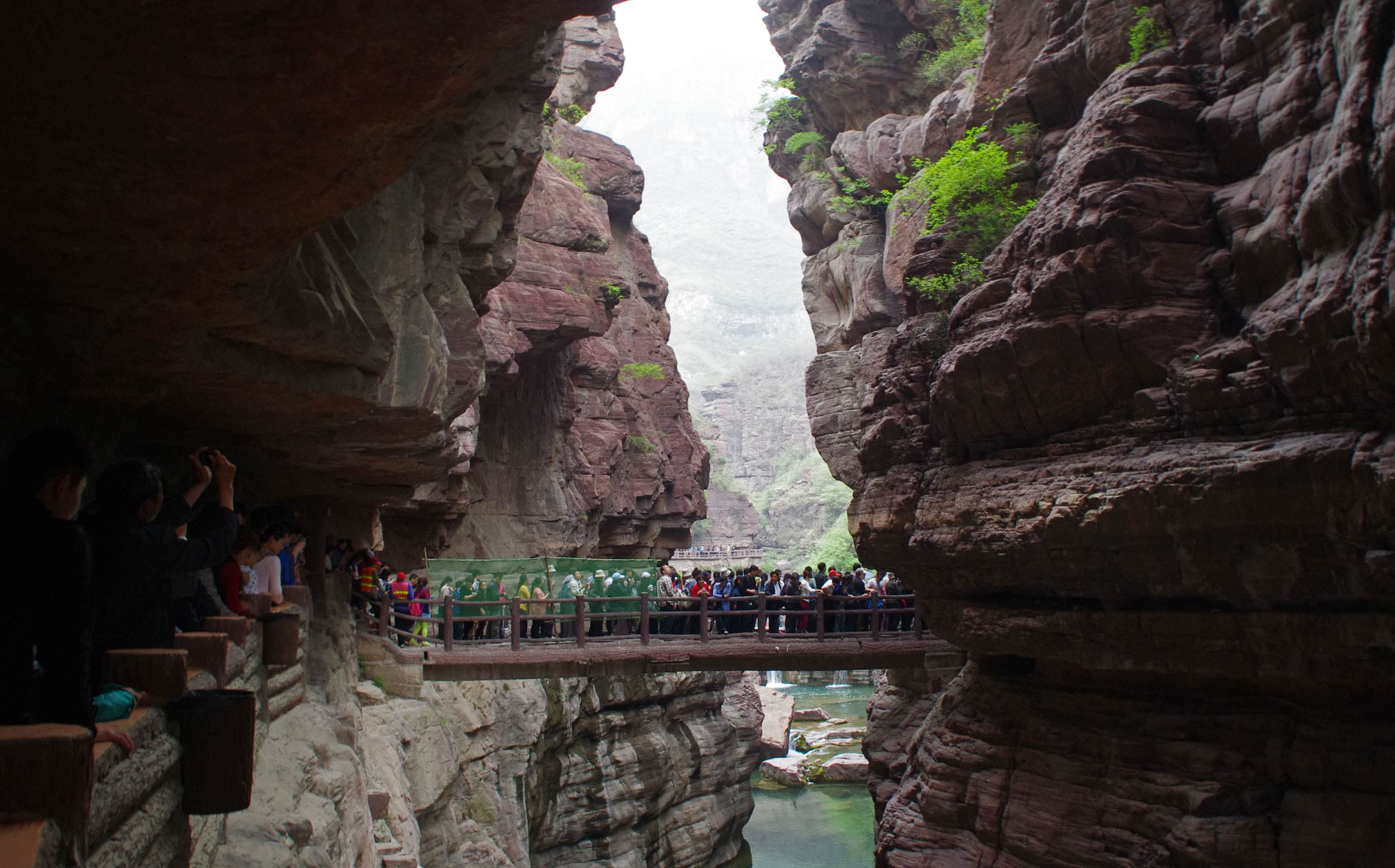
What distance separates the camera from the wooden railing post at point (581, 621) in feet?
51.0

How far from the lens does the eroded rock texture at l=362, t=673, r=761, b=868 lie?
1396 cm

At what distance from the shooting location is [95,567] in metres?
3.30

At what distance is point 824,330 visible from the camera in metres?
28.3

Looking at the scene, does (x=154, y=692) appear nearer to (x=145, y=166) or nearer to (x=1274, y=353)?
(x=145, y=166)

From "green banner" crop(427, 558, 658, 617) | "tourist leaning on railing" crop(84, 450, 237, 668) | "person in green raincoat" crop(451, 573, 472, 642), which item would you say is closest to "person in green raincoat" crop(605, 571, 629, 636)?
"green banner" crop(427, 558, 658, 617)

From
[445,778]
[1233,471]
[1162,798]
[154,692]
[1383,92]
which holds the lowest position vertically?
[445,778]

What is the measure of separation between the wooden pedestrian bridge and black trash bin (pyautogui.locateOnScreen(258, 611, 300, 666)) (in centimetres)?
637

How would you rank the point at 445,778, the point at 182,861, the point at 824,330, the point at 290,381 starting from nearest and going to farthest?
1. the point at 182,861
2. the point at 290,381
3. the point at 445,778
4. the point at 824,330

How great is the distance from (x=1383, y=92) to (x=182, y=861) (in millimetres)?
10073

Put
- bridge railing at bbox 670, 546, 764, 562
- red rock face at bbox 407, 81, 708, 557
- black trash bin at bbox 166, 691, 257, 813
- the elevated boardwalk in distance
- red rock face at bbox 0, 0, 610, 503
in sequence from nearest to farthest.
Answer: red rock face at bbox 0, 0, 610, 503, black trash bin at bbox 166, 691, 257, 813, the elevated boardwalk in distance, red rock face at bbox 407, 81, 708, 557, bridge railing at bbox 670, 546, 764, 562

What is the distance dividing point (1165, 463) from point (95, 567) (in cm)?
954

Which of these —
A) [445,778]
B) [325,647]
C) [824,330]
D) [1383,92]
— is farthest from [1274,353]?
[824,330]

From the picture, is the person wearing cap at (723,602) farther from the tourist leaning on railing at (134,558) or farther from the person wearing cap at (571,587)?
the tourist leaning on railing at (134,558)

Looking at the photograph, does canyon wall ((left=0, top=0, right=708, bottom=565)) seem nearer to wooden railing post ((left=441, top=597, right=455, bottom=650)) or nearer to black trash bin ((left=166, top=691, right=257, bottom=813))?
wooden railing post ((left=441, top=597, right=455, bottom=650))
